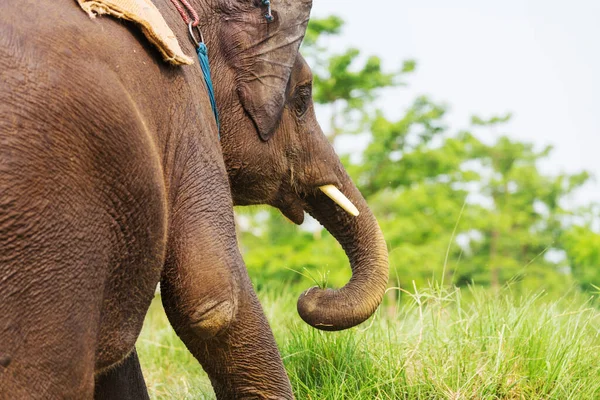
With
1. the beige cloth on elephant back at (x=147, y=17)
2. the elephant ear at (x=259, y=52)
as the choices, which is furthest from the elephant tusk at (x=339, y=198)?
the beige cloth on elephant back at (x=147, y=17)

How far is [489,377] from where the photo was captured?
3.99 meters

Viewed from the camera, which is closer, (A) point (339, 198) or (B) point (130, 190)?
(B) point (130, 190)

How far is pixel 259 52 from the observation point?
365 cm

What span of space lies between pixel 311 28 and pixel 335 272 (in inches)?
239

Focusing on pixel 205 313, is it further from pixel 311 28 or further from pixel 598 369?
pixel 311 28

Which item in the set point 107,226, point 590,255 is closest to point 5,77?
point 107,226

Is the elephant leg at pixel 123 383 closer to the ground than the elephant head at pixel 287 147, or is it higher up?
closer to the ground

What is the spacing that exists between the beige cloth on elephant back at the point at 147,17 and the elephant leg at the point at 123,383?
1283 millimetres

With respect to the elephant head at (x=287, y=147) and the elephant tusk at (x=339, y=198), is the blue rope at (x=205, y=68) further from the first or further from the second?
the elephant tusk at (x=339, y=198)

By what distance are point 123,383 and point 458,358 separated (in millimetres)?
1546

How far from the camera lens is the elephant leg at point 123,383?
358 cm

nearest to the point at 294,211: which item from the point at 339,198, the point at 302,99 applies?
the point at 339,198

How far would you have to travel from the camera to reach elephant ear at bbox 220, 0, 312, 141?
11.9 feet

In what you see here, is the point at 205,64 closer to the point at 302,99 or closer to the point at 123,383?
the point at 302,99
